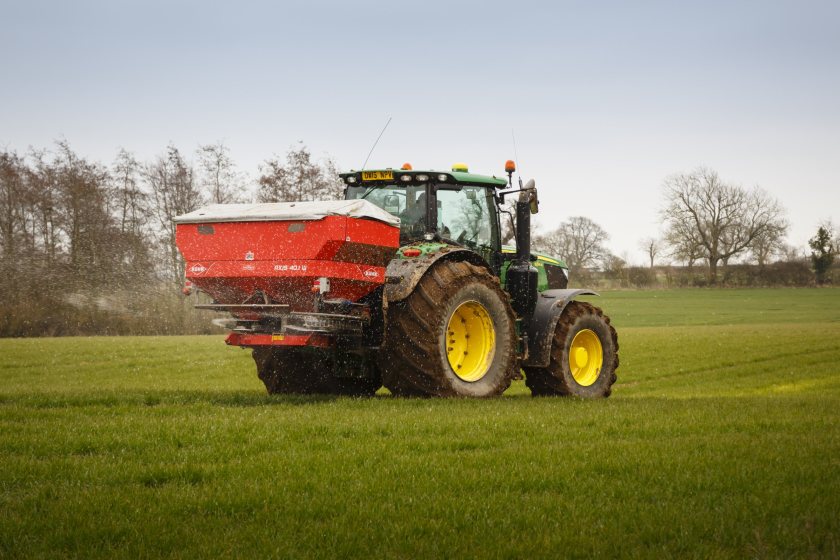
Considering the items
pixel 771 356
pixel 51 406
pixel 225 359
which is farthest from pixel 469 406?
pixel 771 356

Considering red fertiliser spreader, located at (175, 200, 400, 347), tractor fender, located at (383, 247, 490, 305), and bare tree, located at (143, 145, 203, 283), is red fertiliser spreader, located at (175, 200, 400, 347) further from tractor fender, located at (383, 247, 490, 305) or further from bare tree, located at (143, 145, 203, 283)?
bare tree, located at (143, 145, 203, 283)

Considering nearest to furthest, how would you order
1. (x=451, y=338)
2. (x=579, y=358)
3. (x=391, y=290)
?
(x=391, y=290) → (x=451, y=338) → (x=579, y=358)

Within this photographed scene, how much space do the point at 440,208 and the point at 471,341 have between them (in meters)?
1.71

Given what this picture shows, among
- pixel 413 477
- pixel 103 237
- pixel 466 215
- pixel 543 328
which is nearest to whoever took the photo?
pixel 413 477

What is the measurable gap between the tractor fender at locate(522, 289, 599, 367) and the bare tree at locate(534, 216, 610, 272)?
2919 inches

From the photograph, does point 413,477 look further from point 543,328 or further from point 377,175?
point 543,328

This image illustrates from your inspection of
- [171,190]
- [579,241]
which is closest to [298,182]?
[171,190]

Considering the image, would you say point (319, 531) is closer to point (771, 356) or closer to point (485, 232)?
point (485, 232)

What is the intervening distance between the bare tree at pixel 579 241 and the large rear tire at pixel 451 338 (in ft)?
248

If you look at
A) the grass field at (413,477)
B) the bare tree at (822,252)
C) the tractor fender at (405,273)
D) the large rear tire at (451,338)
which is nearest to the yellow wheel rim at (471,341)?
the large rear tire at (451,338)

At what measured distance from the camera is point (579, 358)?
12.9 meters

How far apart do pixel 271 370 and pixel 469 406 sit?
341cm

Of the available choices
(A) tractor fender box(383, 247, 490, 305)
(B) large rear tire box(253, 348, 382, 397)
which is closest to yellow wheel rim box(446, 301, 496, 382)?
(A) tractor fender box(383, 247, 490, 305)

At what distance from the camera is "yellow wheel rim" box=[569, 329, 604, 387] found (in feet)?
42.5
